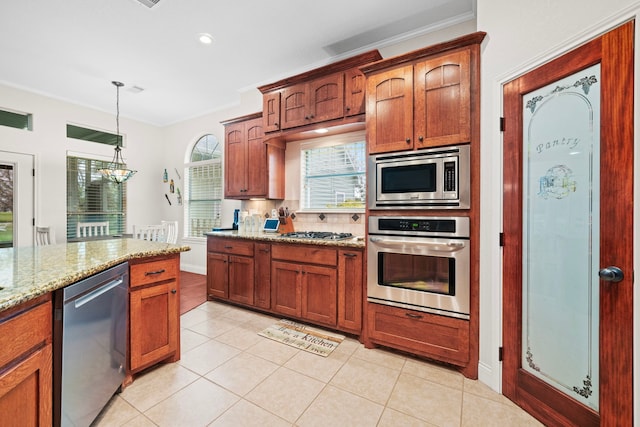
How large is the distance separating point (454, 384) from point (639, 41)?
218 cm

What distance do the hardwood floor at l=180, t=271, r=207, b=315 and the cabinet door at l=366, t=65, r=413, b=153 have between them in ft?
9.72

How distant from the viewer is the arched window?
5117mm

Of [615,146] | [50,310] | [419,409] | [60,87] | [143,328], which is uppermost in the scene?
[60,87]

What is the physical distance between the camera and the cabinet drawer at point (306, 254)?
8.92ft

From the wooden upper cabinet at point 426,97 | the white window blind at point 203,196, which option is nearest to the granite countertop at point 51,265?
the wooden upper cabinet at point 426,97

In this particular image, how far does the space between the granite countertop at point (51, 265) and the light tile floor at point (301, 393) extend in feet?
3.03

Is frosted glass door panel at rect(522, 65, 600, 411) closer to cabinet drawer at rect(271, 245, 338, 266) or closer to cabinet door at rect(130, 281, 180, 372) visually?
cabinet drawer at rect(271, 245, 338, 266)

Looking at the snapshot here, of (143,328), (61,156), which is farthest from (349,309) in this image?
(61,156)

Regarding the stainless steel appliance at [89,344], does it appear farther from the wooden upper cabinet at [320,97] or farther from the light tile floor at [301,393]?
the wooden upper cabinet at [320,97]

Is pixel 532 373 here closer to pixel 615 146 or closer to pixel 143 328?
pixel 615 146

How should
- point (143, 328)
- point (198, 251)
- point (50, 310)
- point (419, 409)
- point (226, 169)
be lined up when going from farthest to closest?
point (198, 251)
point (226, 169)
point (143, 328)
point (419, 409)
point (50, 310)

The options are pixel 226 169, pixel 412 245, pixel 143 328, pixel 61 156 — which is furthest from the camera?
pixel 61 156

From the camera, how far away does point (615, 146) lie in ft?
4.35

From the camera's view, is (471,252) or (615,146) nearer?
(615,146)
